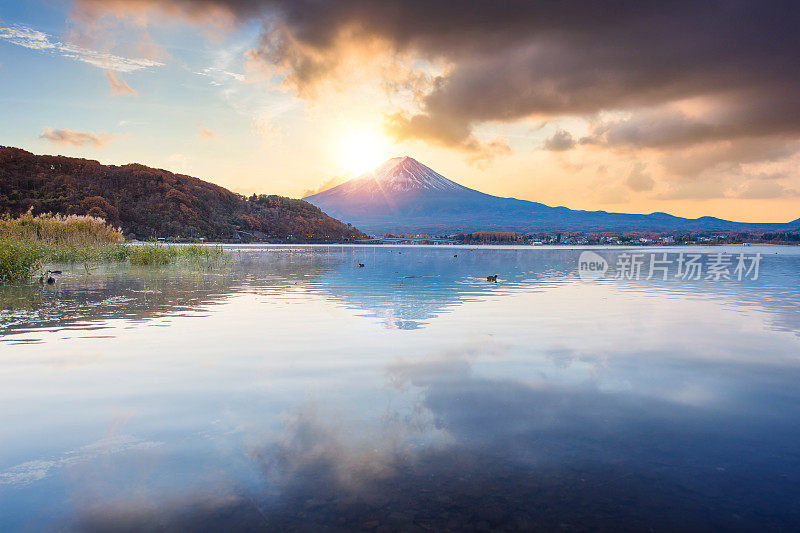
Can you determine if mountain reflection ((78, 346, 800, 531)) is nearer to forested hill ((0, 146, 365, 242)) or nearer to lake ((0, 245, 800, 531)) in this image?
lake ((0, 245, 800, 531))


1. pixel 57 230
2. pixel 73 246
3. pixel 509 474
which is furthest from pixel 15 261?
pixel 509 474

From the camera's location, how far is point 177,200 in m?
159

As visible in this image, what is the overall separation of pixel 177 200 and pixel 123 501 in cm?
16941

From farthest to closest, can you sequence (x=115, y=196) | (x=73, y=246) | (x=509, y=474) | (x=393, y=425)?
(x=115, y=196) < (x=73, y=246) < (x=393, y=425) < (x=509, y=474)

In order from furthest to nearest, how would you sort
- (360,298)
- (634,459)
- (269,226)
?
(269,226) → (360,298) → (634,459)

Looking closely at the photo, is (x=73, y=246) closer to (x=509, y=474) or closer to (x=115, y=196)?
(x=509, y=474)

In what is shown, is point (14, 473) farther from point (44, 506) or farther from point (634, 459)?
point (634, 459)

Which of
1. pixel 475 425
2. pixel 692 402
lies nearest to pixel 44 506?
pixel 475 425

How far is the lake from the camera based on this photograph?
5.02 m

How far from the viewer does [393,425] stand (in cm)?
733

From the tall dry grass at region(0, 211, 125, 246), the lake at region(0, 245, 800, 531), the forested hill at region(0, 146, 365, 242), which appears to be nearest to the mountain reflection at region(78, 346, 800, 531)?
the lake at region(0, 245, 800, 531)

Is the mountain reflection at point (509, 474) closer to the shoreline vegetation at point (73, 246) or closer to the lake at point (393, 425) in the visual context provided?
the lake at point (393, 425)

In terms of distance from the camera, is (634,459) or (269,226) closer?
(634,459)

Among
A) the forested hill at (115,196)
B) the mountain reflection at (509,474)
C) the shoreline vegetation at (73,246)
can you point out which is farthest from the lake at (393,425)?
the forested hill at (115,196)
